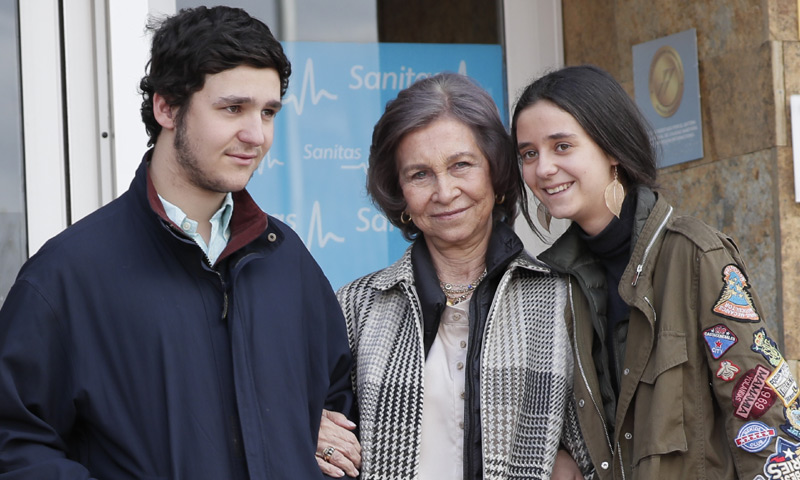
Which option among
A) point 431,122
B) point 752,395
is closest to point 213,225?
point 431,122

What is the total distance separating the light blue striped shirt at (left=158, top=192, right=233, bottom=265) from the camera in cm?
262

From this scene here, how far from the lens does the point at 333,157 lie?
4.63m

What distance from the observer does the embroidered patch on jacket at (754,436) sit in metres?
2.67

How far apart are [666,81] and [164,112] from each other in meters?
2.48

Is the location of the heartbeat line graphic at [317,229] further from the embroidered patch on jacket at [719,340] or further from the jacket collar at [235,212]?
the embroidered patch on jacket at [719,340]

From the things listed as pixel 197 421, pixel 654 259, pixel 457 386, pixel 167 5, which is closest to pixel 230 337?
pixel 197 421

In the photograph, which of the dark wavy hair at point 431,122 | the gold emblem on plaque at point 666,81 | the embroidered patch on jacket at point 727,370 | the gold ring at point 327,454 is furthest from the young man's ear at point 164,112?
the gold emblem on plaque at point 666,81

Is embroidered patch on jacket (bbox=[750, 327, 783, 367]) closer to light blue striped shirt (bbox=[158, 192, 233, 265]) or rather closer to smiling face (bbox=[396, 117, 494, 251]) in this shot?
smiling face (bbox=[396, 117, 494, 251])

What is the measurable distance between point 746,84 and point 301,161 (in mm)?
1729

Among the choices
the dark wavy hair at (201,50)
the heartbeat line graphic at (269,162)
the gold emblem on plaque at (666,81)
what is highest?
the gold emblem on plaque at (666,81)

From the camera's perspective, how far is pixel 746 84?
4145 millimetres

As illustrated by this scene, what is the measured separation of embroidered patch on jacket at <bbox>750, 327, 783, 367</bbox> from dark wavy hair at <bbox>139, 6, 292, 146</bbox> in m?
1.31

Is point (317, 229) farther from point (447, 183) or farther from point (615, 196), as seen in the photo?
point (615, 196)

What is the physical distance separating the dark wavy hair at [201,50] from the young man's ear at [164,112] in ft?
0.05
